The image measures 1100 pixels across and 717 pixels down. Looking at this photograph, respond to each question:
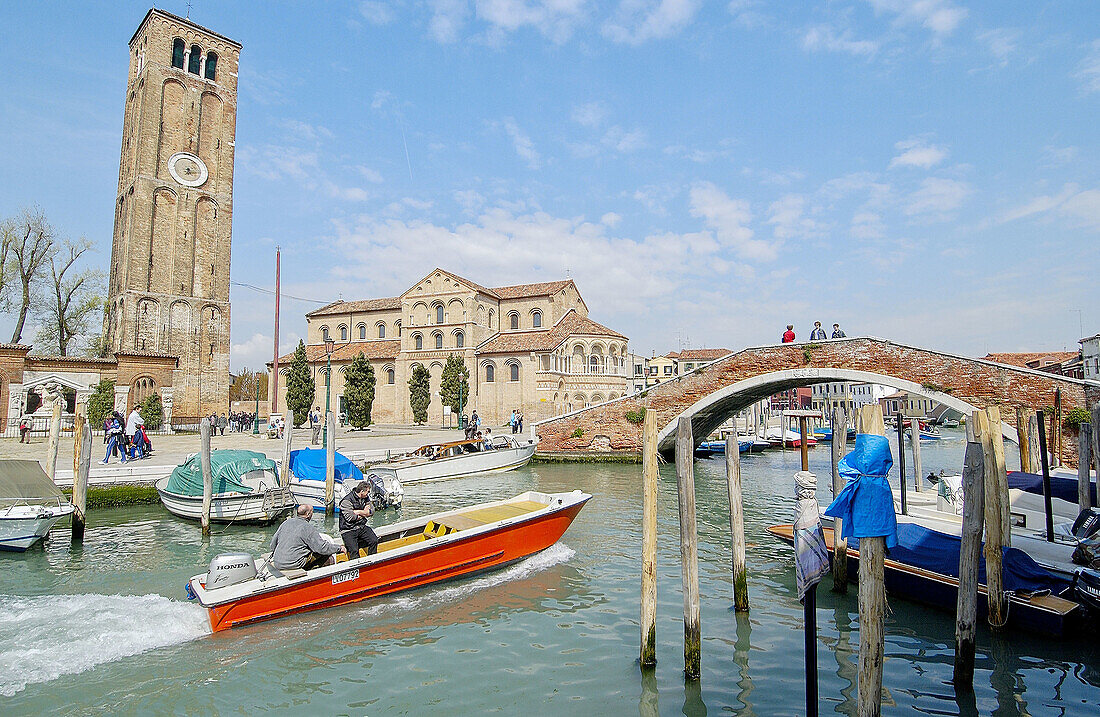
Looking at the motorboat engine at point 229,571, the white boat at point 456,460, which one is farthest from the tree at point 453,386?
the motorboat engine at point 229,571

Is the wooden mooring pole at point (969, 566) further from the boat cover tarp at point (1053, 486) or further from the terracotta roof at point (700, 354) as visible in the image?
the terracotta roof at point (700, 354)

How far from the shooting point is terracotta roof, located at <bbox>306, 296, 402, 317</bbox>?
47.0 meters

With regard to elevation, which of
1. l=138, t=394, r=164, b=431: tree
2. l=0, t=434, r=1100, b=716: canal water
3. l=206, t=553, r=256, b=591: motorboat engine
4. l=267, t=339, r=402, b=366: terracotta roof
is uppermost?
l=267, t=339, r=402, b=366: terracotta roof

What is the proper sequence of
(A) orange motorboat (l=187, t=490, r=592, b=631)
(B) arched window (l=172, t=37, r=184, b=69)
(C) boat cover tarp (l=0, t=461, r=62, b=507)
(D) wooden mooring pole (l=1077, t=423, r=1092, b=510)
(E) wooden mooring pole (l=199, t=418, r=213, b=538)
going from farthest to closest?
1. (B) arched window (l=172, t=37, r=184, b=69)
2. (E) wooden mooring pole (l=199, t=418, r=213, b=538)
3. (C) boat cover tarp (l=0, t=461, r=62, b=507)
4. (D) wooden mooring pole (l=1077, t=423, r=1092, b=510)
5. (A) orange motorboat (l=187, t=490, r=592, b=631)

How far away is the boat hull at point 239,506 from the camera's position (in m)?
12.7

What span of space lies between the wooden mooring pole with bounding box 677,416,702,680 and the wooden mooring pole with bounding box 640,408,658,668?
0.86ft

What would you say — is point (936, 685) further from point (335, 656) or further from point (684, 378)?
point (684, 378)

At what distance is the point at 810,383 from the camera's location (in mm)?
21875

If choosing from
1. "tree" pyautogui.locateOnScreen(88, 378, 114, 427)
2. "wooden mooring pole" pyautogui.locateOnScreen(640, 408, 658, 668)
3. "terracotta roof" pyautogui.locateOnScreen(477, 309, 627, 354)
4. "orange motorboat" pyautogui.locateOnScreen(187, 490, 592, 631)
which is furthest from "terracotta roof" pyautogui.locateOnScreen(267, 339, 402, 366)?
"wooden mooring pole" pyautogui.locateOnScreen(640, 408, 658, 668)

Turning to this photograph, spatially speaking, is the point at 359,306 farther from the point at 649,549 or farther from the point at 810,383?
the point at 649,549

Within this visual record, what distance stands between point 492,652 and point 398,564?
2.12m

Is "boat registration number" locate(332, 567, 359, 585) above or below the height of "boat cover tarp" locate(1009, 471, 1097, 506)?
below

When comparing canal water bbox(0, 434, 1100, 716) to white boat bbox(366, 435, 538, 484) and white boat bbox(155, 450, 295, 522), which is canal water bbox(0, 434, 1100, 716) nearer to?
white boat bbox(155, 450, 295, 522)

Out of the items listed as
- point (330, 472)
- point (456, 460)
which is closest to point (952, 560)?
point (330, 472)
